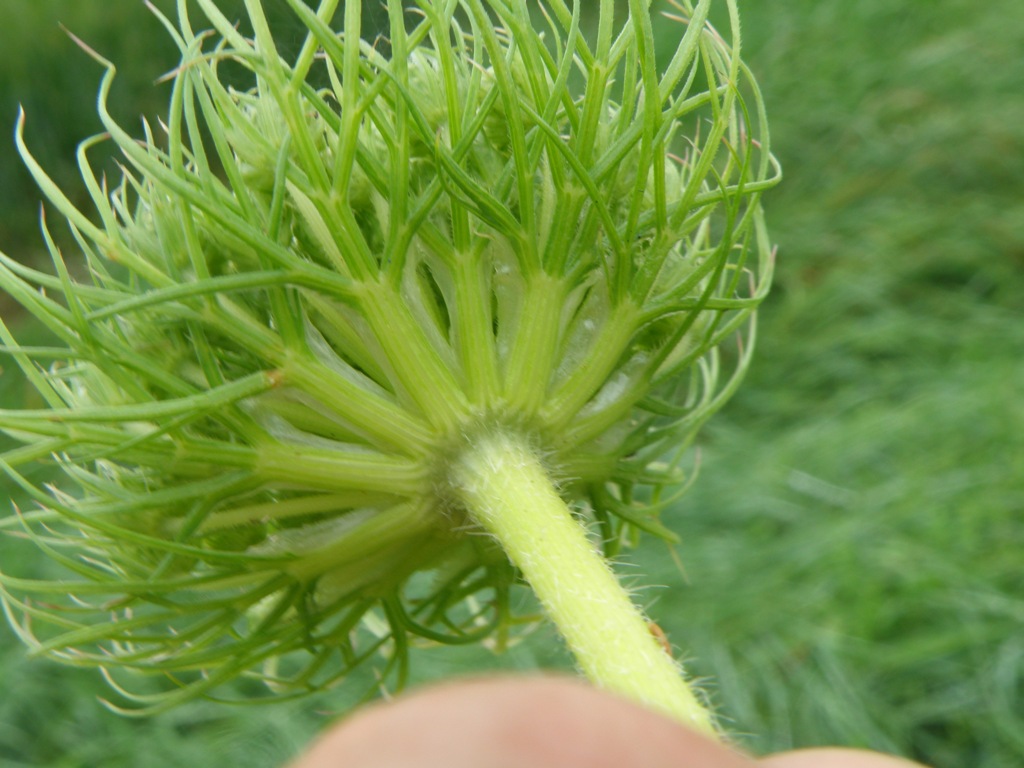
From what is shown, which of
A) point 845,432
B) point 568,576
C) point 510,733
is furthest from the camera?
point 845,432

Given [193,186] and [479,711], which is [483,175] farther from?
[479,711]

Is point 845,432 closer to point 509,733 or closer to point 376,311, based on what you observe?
point 376,311

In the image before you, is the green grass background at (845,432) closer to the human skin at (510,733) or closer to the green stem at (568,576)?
the green stem at (568,576)

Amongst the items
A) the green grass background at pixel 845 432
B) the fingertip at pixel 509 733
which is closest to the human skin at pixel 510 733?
the fingertip at pixel 509 733

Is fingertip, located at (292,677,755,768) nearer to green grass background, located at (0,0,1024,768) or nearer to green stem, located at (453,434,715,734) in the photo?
green stem, located at (453,434,715,734)

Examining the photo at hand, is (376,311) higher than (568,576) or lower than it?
higher

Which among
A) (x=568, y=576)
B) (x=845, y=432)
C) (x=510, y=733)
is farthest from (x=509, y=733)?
(x=845, y=432)

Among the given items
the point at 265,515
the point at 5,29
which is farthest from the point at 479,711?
the point at 5,29
